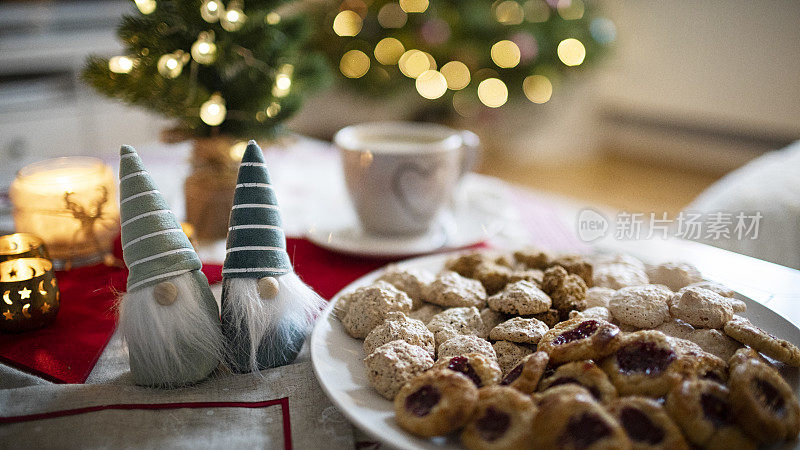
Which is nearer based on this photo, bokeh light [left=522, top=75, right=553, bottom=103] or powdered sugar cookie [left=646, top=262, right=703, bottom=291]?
powdered sugar cookie [left=646, top=262, right=703, bottom=291]

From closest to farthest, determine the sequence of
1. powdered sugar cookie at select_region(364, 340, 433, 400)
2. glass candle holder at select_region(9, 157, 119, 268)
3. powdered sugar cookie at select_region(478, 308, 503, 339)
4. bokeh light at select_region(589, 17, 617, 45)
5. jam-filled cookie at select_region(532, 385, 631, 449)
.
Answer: jam-filled cookie at select_region(532, 385, 631, 449) < powdered sugar cookie at select_region(364, 340, 433, 400) < powdered sugar cookie at select_region(478, 308, 503, 339) < glass candle holder at select_region(9, 157, 119, 268) < bokeh light at select_region(589, 17, 617, 45)

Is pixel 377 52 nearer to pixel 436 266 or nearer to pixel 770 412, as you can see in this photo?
pixel 436 266

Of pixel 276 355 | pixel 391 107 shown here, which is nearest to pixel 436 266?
pixel 276 355

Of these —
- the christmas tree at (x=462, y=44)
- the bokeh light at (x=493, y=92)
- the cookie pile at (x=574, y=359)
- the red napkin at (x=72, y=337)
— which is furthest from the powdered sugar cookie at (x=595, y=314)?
the bokeh light at (x=493, y=92)

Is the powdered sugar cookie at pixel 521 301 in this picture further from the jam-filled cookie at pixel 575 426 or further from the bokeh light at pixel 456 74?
the bokeh light at pixel 456 74

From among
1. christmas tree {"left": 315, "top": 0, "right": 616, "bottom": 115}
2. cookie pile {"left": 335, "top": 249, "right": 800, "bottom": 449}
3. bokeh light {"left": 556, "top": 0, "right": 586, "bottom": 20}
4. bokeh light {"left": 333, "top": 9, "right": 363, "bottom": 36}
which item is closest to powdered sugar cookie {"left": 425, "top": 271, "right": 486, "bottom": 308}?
cookie pile {"left": 335, "top": 249, "right": 800, "bottom": 449}

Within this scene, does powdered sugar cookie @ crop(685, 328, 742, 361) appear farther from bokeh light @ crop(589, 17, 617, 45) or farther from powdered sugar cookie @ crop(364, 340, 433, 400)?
bokeh light @ crop(589, 17, 617, 45)
